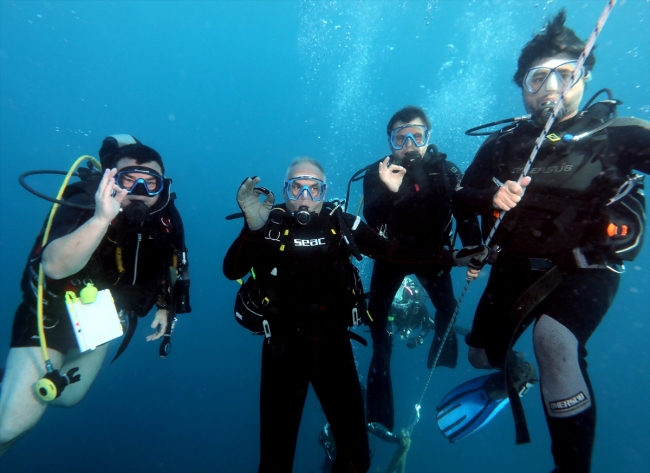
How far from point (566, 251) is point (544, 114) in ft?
3.92

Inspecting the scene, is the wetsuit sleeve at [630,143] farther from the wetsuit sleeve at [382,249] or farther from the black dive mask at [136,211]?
the black dive mask at [136,211]

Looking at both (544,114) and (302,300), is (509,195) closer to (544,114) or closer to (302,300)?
(544,114)

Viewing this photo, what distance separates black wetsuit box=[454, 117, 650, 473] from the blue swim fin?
0.55 metres

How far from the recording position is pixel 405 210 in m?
4.84

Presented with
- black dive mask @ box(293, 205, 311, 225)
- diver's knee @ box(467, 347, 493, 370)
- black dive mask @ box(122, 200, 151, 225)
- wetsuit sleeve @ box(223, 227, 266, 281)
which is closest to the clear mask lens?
black dive mask @ box(293, 205, 311, 225)

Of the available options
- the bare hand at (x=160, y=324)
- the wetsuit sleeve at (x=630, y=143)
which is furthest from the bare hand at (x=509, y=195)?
the bare hand at (x=160, y=324)

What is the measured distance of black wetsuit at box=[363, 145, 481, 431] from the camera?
15.2ft

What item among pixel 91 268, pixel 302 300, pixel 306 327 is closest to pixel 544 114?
pixel 302 300

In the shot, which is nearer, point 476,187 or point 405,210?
point 476,187

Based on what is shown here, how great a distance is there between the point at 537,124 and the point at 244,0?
7048 cm

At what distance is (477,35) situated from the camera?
47.2 metres

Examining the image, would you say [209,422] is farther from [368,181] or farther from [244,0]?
[244,0]

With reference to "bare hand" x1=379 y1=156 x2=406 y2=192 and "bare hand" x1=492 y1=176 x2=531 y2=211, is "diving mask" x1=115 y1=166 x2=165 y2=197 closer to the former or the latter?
"bare hand" x1=379 y1=156 x2=406 y2=192

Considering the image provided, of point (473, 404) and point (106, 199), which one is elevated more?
point (106, 199)
